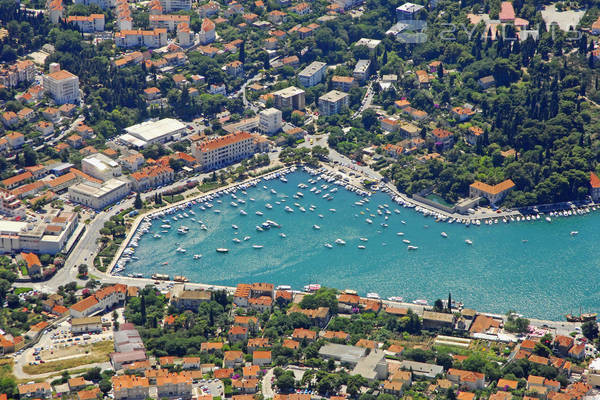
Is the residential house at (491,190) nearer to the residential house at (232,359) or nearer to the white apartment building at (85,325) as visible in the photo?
the residential house at (232,359)

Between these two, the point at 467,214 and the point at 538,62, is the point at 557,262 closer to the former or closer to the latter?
the point at 467,214

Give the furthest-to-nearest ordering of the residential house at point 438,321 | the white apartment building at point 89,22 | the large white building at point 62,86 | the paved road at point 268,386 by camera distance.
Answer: the white apartment building at point 89,22 < the large white building at point 62,86 < the residential house at point 438,321 < the paved road at point 268,386

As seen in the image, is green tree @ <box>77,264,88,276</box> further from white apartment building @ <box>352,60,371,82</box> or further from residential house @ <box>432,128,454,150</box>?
white apartment building @ <box>352,60,371,82</box>

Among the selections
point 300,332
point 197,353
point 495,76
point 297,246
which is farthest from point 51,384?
point 495,76

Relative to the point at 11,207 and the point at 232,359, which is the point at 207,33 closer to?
the point at 11,207

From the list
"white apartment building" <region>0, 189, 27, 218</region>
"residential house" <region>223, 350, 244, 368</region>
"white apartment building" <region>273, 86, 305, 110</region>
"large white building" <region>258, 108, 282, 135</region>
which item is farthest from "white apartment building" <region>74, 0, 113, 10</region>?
"residential house" <region>223, 350, 244, 368</region>

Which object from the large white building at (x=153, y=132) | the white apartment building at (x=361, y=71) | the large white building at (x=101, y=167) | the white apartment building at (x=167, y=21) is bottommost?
the large white building at (x=101, y=167)

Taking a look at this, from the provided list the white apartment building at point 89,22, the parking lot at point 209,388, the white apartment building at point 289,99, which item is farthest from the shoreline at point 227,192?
the white apartment building at point 89,22
